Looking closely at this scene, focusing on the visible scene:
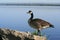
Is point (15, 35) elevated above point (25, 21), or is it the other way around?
point (15, 35)

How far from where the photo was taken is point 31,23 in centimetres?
837

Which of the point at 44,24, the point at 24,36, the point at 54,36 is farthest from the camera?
the point at 54,36

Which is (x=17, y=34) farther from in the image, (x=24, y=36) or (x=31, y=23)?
(x=31, y=23)

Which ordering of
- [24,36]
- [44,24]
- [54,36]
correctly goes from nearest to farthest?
[24,36], [44,24], [54,36]

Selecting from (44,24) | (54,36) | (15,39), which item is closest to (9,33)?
(15,39)

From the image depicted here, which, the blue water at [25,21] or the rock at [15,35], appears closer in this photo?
the rock at [15,35]

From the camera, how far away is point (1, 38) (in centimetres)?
678

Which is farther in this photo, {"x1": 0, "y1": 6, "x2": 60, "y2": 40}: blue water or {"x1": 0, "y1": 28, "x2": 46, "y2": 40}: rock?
{"x1": 0, "y1": 6, "x2": 60, "y2": 40}: blue water

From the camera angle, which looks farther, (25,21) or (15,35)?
(25,21)

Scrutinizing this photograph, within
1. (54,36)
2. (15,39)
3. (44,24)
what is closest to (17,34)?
(15,39)

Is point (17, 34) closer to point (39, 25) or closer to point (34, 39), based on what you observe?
point (34, 39)

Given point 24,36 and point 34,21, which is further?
point 34,21

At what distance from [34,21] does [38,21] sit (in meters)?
0.20

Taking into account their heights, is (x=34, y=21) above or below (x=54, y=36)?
above
